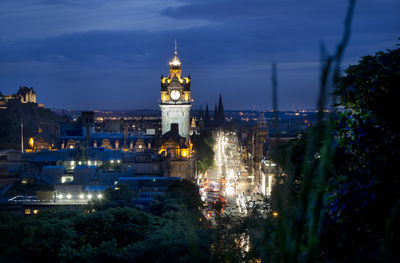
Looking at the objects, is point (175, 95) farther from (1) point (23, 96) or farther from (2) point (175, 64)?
(1) point (23, 96)

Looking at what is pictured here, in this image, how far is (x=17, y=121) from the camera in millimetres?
115250

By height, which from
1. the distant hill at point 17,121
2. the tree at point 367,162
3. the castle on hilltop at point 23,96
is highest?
the castle on hilltop at point 23,96

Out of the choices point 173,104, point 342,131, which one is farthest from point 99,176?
point 342,131

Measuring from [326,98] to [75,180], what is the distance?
41938 mm

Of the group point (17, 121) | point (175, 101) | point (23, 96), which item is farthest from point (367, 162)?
point (23, 96)

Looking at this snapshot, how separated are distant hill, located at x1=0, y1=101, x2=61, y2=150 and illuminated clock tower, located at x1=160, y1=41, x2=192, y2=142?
3989 centimetres

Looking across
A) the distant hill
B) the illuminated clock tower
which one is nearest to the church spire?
the illuminated clock tower

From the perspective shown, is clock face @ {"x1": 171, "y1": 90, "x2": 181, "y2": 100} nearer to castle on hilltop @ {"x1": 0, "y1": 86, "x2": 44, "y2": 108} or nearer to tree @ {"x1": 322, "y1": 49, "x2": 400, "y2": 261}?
tree @ {"x1": 322, "y1": 49, "x2": 400, "y2": 261}

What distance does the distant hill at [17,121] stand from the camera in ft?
319

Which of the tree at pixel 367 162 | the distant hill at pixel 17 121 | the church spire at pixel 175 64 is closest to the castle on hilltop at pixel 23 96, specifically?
the distant hill at pixel 17 121

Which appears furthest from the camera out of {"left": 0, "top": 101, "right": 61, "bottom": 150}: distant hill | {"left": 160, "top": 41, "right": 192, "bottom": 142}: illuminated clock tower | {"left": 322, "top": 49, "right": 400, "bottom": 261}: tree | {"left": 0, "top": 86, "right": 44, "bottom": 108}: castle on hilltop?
{"left": 0, "top": 86, "right": 44, "bottom": 108}: castle on hilltop

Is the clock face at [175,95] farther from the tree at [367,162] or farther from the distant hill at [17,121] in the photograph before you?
the tree at [367,162]

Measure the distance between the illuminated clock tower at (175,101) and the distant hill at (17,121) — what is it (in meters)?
39.9

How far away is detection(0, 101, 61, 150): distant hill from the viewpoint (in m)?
97.4
